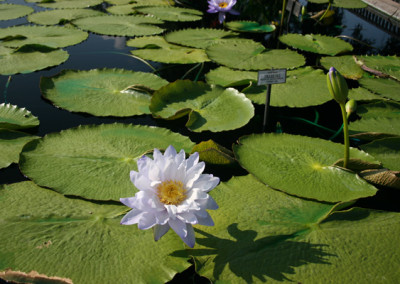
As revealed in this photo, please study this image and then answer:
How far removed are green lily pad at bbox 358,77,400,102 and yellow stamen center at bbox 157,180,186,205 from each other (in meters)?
1.73

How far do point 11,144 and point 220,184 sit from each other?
3.35ft

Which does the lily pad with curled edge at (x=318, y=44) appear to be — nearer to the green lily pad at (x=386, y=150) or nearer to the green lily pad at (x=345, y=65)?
the green lily pad at (x=345, y=65)

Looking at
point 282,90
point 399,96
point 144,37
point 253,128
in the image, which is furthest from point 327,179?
point 144,37

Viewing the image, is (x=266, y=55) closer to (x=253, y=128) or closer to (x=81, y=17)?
(x=253, y=128)

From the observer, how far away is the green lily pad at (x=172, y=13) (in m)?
3.62

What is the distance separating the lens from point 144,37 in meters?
3.13

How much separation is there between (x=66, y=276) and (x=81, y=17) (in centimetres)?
324

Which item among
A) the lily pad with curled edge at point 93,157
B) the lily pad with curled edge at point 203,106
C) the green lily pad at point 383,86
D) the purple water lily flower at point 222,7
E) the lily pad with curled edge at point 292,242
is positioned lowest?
the lily pad with curled edge at point 292,242

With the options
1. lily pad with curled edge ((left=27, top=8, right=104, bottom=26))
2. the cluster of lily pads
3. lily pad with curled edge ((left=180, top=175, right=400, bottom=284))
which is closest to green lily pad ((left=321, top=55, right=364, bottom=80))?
the cluster of lily pads

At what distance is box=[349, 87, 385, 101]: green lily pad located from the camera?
2.15m

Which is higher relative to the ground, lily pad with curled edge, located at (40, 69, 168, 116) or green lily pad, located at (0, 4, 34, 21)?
green lily pad, located at (0, 4, 34, 21)

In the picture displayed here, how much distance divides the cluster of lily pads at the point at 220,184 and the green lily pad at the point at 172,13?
3.86ft

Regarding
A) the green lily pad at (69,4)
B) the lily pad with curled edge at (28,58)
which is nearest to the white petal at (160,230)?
the lily pad with curled edge at (28,58)

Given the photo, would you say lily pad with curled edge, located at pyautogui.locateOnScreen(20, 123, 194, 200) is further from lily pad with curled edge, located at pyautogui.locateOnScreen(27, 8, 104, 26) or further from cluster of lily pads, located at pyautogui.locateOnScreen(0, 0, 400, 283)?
lily pad with curled edge, located at pyautogui.locateOnScreen(27, 8, 104, 26)
